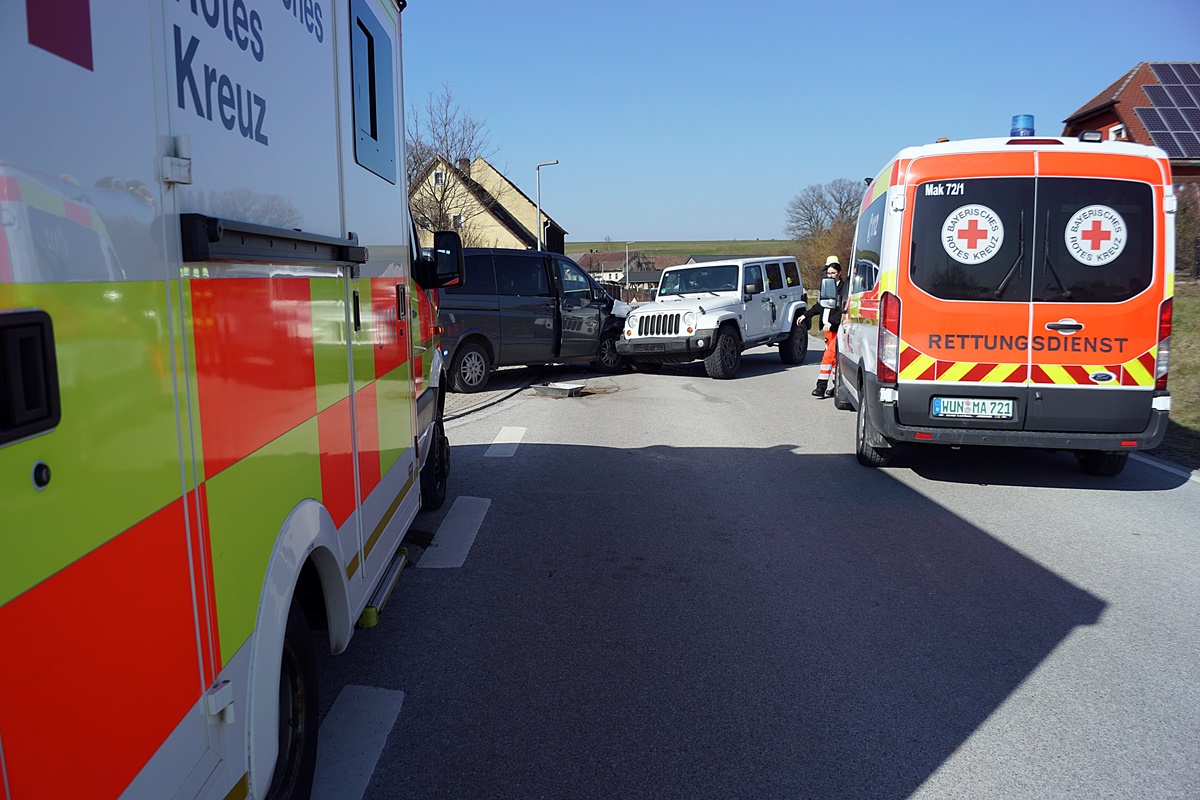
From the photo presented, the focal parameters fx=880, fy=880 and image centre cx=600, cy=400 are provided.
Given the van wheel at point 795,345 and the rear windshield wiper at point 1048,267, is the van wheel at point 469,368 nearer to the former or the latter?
the van wheel at point 795,345

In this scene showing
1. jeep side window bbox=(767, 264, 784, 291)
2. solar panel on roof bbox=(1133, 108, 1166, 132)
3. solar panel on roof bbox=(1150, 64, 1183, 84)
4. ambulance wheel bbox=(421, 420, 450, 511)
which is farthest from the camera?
solar panel on roof bbox=(1150, 64, 1183, 84)

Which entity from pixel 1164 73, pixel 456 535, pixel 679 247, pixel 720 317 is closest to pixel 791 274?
pixel 720 317

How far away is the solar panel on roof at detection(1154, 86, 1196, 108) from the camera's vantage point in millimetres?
24406

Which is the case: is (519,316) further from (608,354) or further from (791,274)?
(791,274)

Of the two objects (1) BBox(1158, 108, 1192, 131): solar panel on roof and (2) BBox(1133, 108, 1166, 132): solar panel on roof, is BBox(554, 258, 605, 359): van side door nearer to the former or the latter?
(2) BBox(1133, 108, 1166, 132): solar panel on roof

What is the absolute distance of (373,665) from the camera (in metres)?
3.76

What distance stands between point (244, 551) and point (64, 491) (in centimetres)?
78

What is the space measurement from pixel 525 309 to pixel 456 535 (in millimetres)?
8009

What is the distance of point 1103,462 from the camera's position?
7113 mm

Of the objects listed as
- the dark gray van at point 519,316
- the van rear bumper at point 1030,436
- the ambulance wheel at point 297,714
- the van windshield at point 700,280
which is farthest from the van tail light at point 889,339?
the van windshield at point 700,280

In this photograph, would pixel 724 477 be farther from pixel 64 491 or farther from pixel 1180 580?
pixel 64 491

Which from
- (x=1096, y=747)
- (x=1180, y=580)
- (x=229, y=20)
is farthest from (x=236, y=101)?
(x=1180, y=580)

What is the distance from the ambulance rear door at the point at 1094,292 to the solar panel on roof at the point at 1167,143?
1988 centimetres

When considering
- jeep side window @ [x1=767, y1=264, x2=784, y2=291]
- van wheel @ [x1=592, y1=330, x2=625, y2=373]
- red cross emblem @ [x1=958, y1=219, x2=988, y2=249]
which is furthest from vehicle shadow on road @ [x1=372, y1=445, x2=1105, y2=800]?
jeep side window @ [x1=767, y1=264, x2=784, y2=291]
